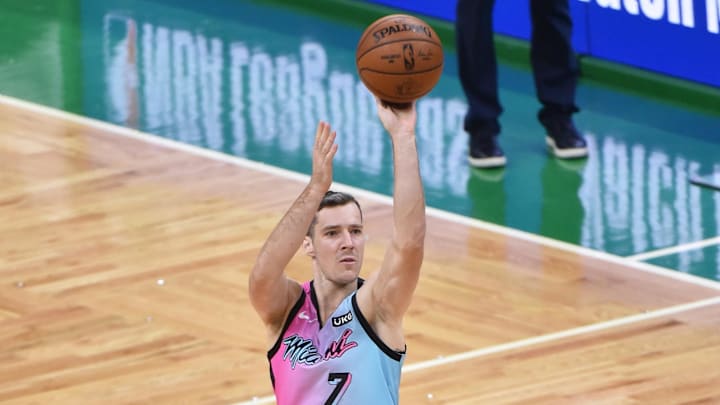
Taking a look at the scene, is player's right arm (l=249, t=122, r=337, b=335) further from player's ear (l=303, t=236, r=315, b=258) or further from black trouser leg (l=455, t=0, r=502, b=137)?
black trouser leg (l=455, t=0, r=502, b=137)

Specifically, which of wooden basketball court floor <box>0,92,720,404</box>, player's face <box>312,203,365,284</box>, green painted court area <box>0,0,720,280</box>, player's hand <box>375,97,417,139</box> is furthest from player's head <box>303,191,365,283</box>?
green painted court area <box>0,0,720,280</box>

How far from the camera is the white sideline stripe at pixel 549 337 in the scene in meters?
7.86

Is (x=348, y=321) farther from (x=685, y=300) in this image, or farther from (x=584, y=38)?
(x=584, y=38)

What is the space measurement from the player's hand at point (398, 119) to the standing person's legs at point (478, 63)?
14.6 ft

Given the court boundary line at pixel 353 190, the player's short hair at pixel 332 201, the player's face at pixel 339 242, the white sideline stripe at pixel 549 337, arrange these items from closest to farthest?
the player's face at pixel 339 242, the player's short hair at pixel 332 201, the white sideline stripe at pixel 549 337, the court boundary line at pixel 353 190

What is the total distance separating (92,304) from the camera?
8586 mm

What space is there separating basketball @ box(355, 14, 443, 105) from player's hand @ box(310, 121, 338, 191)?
29 cm

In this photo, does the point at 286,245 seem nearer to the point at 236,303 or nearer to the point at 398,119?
the point at 398,119

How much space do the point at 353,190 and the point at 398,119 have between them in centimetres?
445

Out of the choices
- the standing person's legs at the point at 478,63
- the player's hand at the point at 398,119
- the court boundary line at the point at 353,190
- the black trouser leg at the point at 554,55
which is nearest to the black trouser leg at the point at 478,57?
the standing person's legs at the point at 478,63

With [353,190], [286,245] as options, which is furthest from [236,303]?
[286,245]

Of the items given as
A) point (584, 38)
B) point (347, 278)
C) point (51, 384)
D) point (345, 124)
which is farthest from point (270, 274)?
point (584, 38)

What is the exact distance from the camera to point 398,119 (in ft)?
18.5

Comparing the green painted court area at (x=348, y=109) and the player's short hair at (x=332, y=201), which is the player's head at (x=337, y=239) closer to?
the player's short hair at (x=332, y=201)
